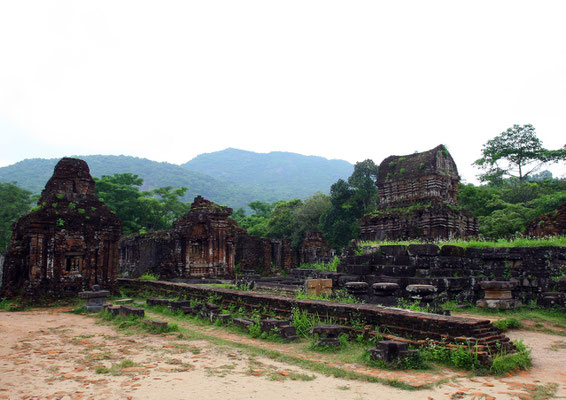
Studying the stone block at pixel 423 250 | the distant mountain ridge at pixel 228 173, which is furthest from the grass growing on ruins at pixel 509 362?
the distant mountain ridge at pixel 228 173

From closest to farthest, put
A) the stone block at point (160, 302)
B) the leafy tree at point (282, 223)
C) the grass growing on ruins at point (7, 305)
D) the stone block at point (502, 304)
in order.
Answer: the stone block at point (502, 304)
the stone block at point (160, 302)
the grass growing on ruins at point (7, 305)
the leafy tree at point (282, 223)

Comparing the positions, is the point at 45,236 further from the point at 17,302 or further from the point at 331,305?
the point at 331,305

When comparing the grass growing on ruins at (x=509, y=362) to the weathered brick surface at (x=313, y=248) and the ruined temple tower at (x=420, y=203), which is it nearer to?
the ruined temple tower at (x=420, y=203)

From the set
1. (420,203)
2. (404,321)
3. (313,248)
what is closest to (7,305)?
(404,321)

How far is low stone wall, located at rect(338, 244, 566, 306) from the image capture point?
9227 millimetres

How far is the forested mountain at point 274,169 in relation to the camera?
142500mm

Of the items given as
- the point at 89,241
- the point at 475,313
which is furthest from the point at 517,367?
the point at 89,241

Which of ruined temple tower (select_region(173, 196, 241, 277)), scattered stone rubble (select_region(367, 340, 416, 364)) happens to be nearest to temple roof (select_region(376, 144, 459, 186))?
ruined temple tower (select_region(173, 196, 241, 277))

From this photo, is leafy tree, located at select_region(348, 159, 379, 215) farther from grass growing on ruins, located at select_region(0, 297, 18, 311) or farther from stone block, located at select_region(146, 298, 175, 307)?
grass growing on ruins, located at select_region(0, 297, 18, 311)

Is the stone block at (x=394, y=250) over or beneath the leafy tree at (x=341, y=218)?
beneath

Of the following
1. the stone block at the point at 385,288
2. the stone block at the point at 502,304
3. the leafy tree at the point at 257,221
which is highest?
the leafy tree at the point at 257,221

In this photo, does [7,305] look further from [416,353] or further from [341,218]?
[341,218]

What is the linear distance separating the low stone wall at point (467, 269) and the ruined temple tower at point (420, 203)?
8588mm

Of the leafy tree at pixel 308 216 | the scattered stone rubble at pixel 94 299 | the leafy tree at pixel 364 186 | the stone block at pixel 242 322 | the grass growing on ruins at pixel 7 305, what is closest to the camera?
the stone block at pixel 242 322
